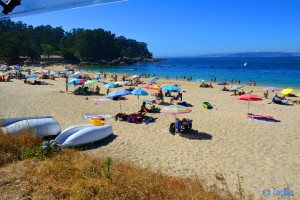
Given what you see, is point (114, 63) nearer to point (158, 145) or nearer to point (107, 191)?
point (158, 145)

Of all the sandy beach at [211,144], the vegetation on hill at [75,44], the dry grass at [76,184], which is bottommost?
the sandy beach at [211,144]

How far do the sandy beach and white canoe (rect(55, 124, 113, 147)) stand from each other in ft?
1.50

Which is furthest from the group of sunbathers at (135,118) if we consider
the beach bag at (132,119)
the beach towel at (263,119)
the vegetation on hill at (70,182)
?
the vegetation on hill at (70,182)

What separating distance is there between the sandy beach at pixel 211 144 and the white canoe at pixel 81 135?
1.50 ft

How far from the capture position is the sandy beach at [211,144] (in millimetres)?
8367

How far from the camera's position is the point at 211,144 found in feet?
36.8

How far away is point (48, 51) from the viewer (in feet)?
298

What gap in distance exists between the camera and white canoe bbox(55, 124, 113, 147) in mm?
9938

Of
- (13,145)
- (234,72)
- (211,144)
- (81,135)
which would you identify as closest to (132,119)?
(81,135)

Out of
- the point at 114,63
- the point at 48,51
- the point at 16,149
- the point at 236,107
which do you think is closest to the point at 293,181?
the point at 16,149

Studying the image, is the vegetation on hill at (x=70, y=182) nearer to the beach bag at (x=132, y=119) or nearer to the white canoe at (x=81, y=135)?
the white canoe at (x=81, y=135)

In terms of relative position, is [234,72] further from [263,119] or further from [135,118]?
[135,118]

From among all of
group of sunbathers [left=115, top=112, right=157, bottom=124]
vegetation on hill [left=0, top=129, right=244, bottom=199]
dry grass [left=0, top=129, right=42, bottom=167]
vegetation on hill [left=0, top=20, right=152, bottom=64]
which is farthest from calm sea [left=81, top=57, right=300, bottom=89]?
vegetation on hill [left=0, top=129, right=244, bottom=199]

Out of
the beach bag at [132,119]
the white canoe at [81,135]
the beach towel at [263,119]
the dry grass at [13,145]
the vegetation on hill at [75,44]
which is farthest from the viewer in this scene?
the vegetation on hill at [75,44]
